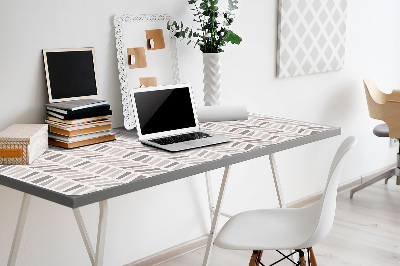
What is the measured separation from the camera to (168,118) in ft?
8.12

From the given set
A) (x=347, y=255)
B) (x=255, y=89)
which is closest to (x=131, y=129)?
(x=255, y=89)

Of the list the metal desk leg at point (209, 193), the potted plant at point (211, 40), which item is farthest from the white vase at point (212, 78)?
the metal desk leg at point (209, 193)

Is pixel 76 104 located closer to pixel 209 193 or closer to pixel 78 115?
pixel 78 115

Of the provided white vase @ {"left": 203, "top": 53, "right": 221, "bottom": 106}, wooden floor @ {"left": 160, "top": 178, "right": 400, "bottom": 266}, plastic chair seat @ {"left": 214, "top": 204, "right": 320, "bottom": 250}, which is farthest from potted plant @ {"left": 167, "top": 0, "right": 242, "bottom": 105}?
wooden floor @ {"left": 160, "top": 178, "right": 400, "bottom": 266}

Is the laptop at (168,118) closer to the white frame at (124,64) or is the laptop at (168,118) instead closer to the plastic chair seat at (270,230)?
the white frame at (124,64)

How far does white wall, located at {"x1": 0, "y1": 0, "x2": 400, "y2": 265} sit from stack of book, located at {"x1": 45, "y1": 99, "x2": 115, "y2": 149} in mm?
158

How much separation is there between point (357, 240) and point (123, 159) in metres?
1.78

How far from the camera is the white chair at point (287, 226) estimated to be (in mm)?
1979

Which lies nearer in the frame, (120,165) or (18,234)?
(120,165)

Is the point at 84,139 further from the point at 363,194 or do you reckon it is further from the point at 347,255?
the point at 363,194

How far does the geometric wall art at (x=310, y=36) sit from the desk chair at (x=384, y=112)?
29cm

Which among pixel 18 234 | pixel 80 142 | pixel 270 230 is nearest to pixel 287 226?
pixel 270 230

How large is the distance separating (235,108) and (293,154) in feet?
3.79

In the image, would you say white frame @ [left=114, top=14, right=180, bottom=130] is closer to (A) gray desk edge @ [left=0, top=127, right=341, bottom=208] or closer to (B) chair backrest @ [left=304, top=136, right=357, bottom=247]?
(A) gray desk edge @ [left=0, top=127, right=341, bottom=208]
